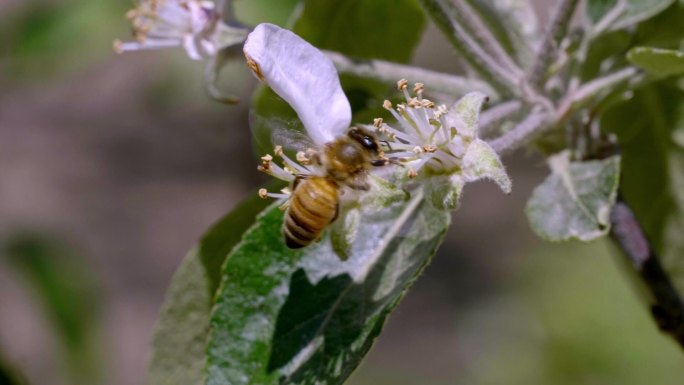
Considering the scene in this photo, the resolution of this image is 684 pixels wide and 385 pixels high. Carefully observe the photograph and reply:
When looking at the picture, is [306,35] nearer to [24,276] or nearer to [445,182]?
[445,182]

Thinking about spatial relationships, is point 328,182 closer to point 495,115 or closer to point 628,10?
point 495,115

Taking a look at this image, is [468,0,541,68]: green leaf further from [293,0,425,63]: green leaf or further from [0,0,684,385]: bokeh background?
[0,0,684,385]: bokeh background

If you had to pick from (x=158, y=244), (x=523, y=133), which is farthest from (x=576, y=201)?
(x=158, y=244)

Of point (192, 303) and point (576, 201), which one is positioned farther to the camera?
point (192, 303)

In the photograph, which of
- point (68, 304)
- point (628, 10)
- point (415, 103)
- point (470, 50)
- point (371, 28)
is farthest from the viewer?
point (68, 304)

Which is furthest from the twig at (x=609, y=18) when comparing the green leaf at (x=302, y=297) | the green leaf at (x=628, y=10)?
the green leaf at (x=302, y=297)

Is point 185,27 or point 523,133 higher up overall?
point 523,133

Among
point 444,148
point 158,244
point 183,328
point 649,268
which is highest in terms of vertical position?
point 444,148
